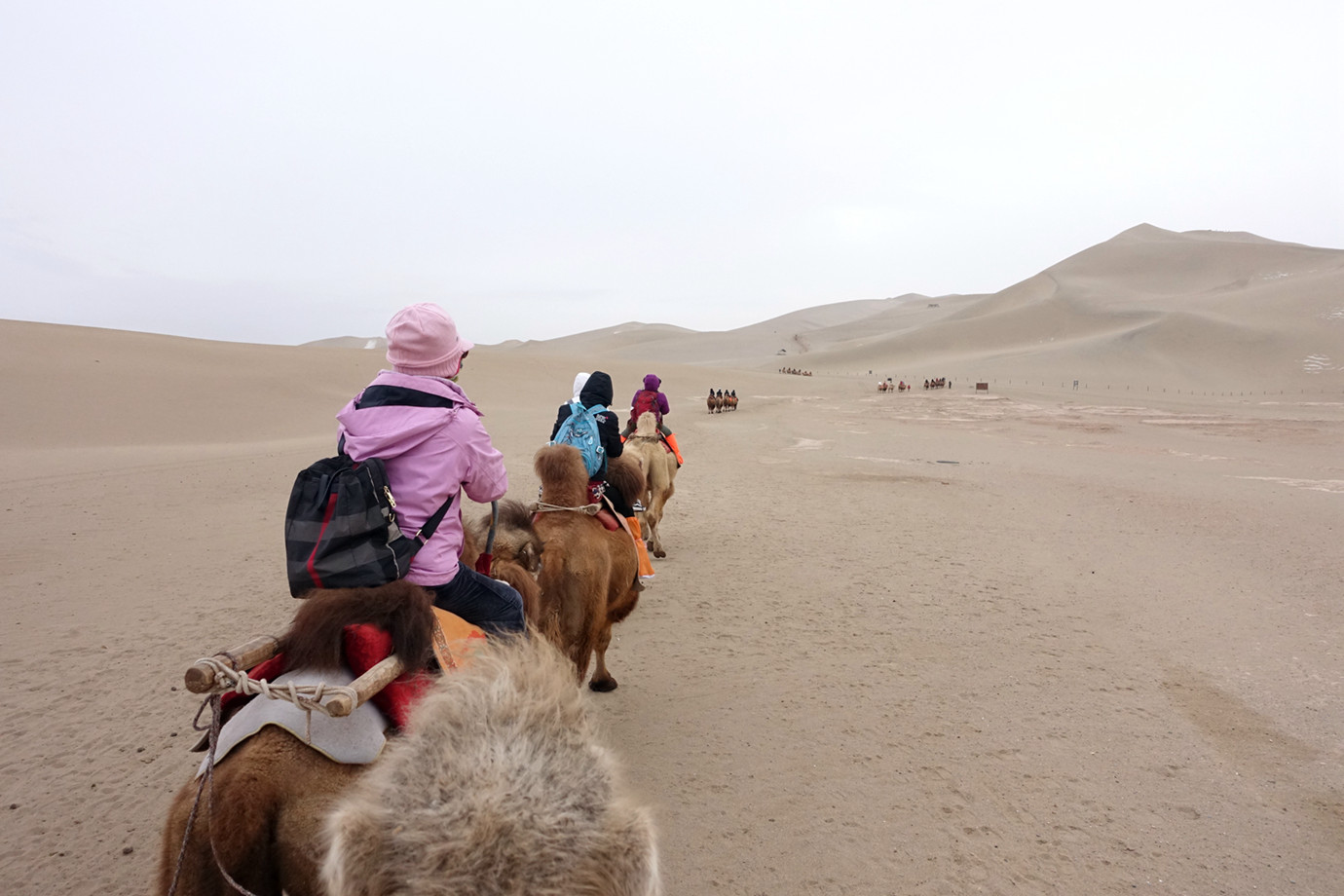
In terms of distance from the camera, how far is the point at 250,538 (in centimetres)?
894

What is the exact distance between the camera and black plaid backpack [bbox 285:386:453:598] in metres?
1.99

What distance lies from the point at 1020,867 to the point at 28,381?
2848 centimetres

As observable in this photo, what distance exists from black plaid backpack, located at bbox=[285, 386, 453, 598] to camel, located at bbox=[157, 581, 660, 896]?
0.45 m

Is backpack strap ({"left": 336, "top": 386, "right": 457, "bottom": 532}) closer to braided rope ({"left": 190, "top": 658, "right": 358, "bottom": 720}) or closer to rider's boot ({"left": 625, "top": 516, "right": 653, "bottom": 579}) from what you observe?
braided rope ({"left": 190, "top": 658, "right": 358, "bottom": 720})

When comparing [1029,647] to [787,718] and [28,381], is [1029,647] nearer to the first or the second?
[787,718]

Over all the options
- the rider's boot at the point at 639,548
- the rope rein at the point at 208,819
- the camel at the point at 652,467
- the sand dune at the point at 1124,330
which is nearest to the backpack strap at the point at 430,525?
the rope rein at the point at 208,819

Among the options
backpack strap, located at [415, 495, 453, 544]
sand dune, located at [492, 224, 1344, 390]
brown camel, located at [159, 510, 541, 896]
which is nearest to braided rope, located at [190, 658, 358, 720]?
brown camel, located at [159, 510, 541, 896]

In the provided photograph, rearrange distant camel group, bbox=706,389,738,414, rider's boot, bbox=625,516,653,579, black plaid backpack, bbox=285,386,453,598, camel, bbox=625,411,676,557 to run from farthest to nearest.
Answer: distant camel group, bbox=706,389,738,414, camel, bbox=625,411,676,557, rider's boot, bbox=625,516,653,579, black plaid backpack, bbox=285,386,453,598

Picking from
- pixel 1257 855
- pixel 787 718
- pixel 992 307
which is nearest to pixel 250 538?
pixel 787 718

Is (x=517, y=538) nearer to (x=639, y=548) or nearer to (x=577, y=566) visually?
(x=577, y=566)

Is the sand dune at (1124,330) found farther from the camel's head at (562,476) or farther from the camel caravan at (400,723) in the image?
the camel caravan at (400,723)

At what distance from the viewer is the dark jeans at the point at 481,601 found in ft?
8.46

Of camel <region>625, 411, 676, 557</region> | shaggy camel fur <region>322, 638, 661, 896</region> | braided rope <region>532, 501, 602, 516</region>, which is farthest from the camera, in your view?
camel <region>625, 411, 676, 557</region>

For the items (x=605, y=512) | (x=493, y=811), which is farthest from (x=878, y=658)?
(x=493, y=811)
